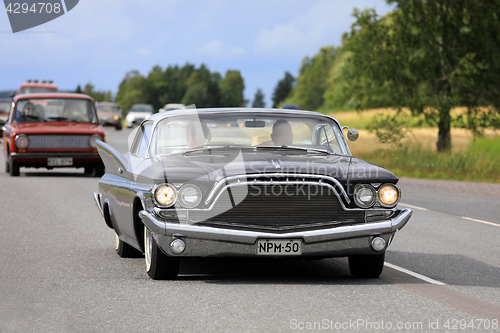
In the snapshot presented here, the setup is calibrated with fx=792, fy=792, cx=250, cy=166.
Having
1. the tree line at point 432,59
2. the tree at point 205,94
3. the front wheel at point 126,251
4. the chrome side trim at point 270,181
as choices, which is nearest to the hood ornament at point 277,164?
the chrome side trim at point 270,181

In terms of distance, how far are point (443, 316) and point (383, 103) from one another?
74.3 feet

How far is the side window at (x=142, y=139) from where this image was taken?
7931mm

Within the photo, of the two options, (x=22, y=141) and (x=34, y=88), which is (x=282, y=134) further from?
(x=34, y=88)

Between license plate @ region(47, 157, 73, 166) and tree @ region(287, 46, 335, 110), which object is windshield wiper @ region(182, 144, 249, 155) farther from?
tree @ region(287, 46, 335, 110)

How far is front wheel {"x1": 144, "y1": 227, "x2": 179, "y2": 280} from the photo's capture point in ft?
21.9

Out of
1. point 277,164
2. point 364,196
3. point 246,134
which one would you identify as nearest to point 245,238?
point 277,164

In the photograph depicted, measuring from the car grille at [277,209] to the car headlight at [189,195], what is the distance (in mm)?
86

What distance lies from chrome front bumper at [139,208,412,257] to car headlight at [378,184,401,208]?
19cm

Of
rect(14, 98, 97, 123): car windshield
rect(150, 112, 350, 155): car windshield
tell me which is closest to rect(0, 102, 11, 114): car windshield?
rect(14, 98, 97, 123): car windshield

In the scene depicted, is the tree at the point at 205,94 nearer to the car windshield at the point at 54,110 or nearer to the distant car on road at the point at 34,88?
the distant car on road at the point at 34,88

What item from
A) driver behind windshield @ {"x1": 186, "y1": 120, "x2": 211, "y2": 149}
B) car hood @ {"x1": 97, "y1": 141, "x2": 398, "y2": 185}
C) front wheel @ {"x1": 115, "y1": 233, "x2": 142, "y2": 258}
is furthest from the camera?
front wheel @ {"x1": 115, "y1": 233, "x2": 142, "y2": 258}

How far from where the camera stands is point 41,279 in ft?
22.9

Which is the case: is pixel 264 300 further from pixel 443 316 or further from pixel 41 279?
pixel 41 279

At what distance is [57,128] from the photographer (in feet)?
60.7
